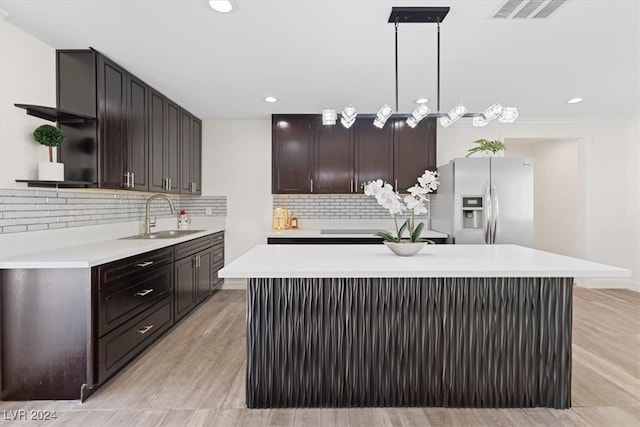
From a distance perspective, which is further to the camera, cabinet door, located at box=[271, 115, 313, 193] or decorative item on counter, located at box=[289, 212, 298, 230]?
decorative item on counter, located at box=[289, 212, 298, 230]

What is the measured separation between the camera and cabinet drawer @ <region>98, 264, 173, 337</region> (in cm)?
237

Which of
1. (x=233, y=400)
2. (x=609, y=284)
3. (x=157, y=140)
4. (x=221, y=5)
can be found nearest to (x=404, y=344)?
(x=233, y=400)

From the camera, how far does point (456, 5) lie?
7.09ft

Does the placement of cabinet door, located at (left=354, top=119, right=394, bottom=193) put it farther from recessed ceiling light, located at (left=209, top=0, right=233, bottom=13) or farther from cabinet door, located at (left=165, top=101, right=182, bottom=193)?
recessed ceiling light, located at (left=209, top=0, right=233, bottom=13)

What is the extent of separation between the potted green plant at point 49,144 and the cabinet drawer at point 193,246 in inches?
49.8

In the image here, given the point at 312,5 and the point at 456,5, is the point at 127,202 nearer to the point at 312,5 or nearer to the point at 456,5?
the point at 312,5

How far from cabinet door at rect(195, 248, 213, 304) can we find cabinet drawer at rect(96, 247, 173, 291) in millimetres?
786

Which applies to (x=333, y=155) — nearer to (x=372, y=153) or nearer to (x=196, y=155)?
(x=372, y=153)

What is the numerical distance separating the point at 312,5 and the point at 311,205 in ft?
10.2

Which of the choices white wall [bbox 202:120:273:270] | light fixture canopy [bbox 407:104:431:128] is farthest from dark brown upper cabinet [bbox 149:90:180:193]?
light fixture canopy [bbox 407:104:431:128]

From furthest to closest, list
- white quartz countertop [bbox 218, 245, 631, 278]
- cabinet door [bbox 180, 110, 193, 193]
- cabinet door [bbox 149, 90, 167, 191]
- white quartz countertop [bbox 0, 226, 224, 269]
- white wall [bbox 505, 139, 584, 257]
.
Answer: white wall [bbox 505, 139, 584, 257] < cabinet door [bbox 180, 110, 193, 193] < cabinet door [bbox 149, 90, 167, 191] < white quartz countertop [bbox 0, 226, 224, 269] < white quartz countertop [bbox 218, 245, 631, 278]

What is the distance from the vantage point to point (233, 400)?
2275 mm

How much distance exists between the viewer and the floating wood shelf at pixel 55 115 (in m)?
2.40

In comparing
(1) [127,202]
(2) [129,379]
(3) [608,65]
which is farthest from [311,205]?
(3) [608,65]
